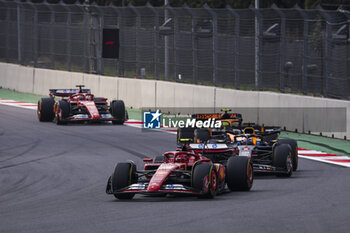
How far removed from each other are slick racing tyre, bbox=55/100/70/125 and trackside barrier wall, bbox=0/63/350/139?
431cm

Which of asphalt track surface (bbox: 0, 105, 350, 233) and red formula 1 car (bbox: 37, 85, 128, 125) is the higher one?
red formula 1 car (bbox: 37, 85, 128, 125)

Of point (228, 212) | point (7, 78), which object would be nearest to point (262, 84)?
point (228, 212)

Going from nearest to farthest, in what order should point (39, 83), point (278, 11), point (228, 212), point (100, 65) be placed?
point (228, 212) < point (278, 11) < point (100, 65) < point (39, 83)

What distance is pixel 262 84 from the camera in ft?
80.3

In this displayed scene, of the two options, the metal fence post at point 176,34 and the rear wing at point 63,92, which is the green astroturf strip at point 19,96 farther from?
the rear wing at point 63,92

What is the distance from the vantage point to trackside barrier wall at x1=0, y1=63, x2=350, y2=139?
74.1 ft

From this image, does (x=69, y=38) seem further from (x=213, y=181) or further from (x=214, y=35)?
(x=213, y=181)

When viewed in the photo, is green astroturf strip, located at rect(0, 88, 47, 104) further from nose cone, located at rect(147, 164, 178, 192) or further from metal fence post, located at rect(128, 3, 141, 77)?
nose cone, located at rect(147, 164, 178, 192)

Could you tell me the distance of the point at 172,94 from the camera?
91.9 ft

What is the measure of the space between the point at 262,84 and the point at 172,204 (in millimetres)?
13026

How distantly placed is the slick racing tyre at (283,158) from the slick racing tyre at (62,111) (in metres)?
10.2

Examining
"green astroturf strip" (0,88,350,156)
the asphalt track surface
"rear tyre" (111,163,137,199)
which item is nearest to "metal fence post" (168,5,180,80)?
"green astroturf strip" (0,88,350,156)

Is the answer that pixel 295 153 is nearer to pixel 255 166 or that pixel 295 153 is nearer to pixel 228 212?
pixel 255 166

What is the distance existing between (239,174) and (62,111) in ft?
38.7
